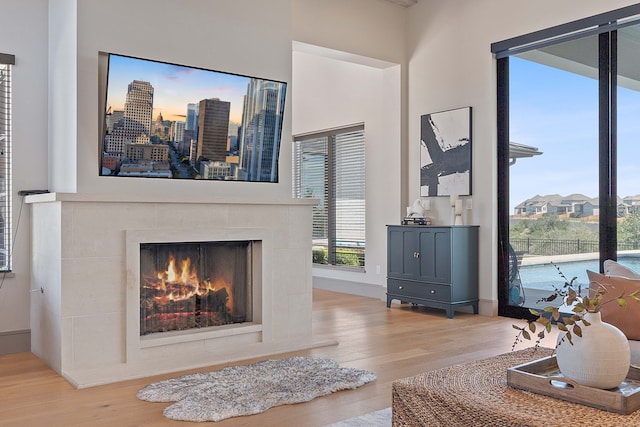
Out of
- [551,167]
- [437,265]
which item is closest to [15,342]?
[437,265]

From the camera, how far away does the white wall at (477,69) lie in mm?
5617

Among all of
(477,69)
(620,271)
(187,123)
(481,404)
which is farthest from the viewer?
(477,69)

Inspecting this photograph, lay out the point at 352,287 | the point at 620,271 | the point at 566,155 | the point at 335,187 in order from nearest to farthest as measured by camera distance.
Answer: the point at 620,271 → the point at 566,155 → the point at 352,287 → the point at 335,187

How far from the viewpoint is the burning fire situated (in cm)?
404

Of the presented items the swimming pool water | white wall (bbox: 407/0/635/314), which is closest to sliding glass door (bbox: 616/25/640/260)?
the swimming pool water

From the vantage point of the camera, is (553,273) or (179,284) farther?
(553,273)

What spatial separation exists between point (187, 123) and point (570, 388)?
123 inches

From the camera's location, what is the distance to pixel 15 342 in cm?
424

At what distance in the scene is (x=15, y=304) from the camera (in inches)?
167

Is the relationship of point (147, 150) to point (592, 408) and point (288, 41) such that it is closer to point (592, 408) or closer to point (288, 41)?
point (288, 41)

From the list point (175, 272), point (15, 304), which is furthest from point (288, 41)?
point (15, 304)

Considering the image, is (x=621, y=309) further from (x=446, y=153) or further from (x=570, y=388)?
(x=446, y=153)

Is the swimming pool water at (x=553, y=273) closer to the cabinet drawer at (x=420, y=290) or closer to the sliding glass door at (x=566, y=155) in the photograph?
the sliding glass door at (x=566, y=155)

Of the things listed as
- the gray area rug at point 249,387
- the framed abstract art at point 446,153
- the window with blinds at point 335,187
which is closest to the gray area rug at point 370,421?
the gray area rug at point 249,387
